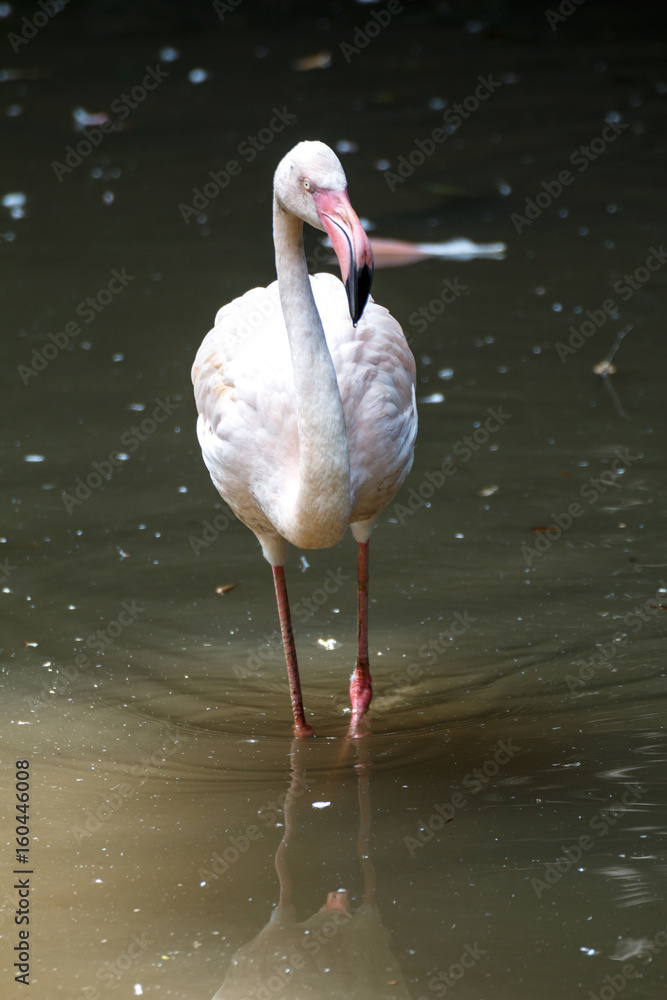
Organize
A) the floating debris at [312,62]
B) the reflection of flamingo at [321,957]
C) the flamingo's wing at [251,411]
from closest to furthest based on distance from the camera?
the reflection of flamingo at [321,957]
the flamingo's wing at [251,411]
the floating debris at [312,62]

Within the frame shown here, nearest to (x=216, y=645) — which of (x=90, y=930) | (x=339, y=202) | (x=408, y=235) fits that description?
(x=90, y=930)

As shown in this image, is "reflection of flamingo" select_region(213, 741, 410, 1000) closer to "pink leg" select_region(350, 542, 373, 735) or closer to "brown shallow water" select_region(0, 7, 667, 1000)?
"brown shallow water" select_region(0, 7, 667, 1000)

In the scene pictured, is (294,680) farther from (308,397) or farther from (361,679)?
(308,397)

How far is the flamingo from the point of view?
310cm

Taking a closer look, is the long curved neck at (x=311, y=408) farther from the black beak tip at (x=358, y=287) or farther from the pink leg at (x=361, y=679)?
the pink leg at (x=361, y=679)

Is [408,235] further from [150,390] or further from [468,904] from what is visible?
[468,904]

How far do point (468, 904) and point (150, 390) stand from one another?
3858 millimetres

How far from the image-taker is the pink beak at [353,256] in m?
2.81

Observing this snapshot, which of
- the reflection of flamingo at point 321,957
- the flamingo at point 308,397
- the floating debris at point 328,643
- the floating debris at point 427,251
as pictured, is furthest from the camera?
the floating debris at point 427,251

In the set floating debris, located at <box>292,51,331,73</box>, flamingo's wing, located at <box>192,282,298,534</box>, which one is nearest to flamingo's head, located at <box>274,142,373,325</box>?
flamingo's wing, located at <box>192,282,298,534</box>

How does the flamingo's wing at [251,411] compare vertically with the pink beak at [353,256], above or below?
below

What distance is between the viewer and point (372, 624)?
463 centimetres

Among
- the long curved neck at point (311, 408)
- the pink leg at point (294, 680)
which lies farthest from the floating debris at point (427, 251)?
the long curved neck at point (311, 408)

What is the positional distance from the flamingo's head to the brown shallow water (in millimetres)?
1544
